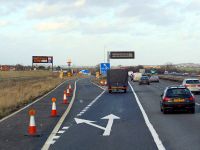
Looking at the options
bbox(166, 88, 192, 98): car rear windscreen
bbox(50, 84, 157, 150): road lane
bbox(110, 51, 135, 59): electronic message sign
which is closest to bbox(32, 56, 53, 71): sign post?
bbox(110, 51, 135, 59): electronic message sign

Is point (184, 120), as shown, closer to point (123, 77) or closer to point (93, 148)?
point (93, 148)

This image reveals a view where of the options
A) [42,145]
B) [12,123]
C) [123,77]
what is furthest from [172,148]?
[123,77]

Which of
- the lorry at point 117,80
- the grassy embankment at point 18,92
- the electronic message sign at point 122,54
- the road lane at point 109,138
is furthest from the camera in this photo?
the electronic message sign at point 122,54

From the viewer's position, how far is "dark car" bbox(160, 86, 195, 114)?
23.7 meters

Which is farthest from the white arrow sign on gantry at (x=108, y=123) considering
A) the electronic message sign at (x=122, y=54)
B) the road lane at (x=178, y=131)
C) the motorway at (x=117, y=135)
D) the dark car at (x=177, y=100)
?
the electronic message sign at (x=122, y=54)

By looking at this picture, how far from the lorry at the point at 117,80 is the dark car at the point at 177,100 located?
26.5m

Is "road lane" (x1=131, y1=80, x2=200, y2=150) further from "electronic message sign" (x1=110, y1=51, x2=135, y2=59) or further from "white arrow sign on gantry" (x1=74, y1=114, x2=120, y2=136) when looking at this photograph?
"electronic message sign" (x1=110, y1=51, x2=135, y2=59)

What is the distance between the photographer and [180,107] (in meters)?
23.8

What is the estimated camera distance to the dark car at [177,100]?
77.7 feet

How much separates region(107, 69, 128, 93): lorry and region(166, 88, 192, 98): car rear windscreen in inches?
1041

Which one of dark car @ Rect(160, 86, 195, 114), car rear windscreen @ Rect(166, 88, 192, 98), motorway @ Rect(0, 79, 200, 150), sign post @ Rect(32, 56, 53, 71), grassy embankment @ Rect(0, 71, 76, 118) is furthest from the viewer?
sign post @ Rect(32, 56, 53, 71)

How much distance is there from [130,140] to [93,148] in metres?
1.85

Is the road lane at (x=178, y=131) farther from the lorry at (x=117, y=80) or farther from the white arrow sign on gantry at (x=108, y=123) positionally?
the lorry at (x=117, y=80)

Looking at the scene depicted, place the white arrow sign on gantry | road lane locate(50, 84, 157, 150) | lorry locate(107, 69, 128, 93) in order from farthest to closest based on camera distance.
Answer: lorry locate(107, 69, 128, 93)
the white arrow sign on gantry
road lane locate(50, 84, 157, 150)
